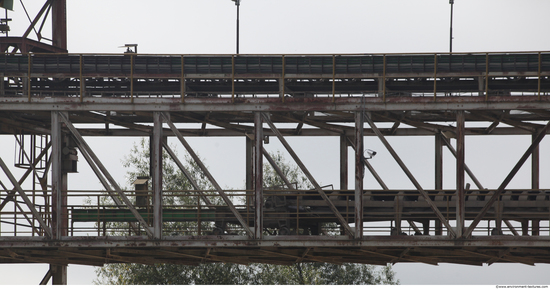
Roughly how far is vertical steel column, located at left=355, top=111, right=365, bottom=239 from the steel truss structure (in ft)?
0.11

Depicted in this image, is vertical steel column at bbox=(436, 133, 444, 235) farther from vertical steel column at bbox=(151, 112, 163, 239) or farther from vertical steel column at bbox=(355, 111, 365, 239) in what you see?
vertical steel column at bbox=(151, 112, 163, 239)

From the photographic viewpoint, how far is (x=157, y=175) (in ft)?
76.5

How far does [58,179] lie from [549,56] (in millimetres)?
16076

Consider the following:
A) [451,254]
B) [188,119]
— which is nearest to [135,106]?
[188,119]

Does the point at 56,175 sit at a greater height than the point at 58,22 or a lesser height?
lesser

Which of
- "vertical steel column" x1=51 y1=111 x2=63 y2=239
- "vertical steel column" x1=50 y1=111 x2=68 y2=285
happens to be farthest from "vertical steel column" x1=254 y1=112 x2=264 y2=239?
"vertical steel column" x1=51 y1=111 x2=63 y2=239

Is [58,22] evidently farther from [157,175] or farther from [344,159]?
[344,159]

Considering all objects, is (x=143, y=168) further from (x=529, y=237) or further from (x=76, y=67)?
(x=529, y=237)

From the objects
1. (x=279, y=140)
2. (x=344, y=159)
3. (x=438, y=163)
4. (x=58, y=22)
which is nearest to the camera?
(x=279, y=140)

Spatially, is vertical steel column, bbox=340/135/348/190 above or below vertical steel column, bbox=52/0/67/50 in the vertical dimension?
below

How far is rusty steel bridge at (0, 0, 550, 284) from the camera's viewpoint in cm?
2344

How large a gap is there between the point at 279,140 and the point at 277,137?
345mm

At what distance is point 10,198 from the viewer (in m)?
27.1

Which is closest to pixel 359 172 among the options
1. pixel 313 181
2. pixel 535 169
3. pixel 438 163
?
pixel 313 181
